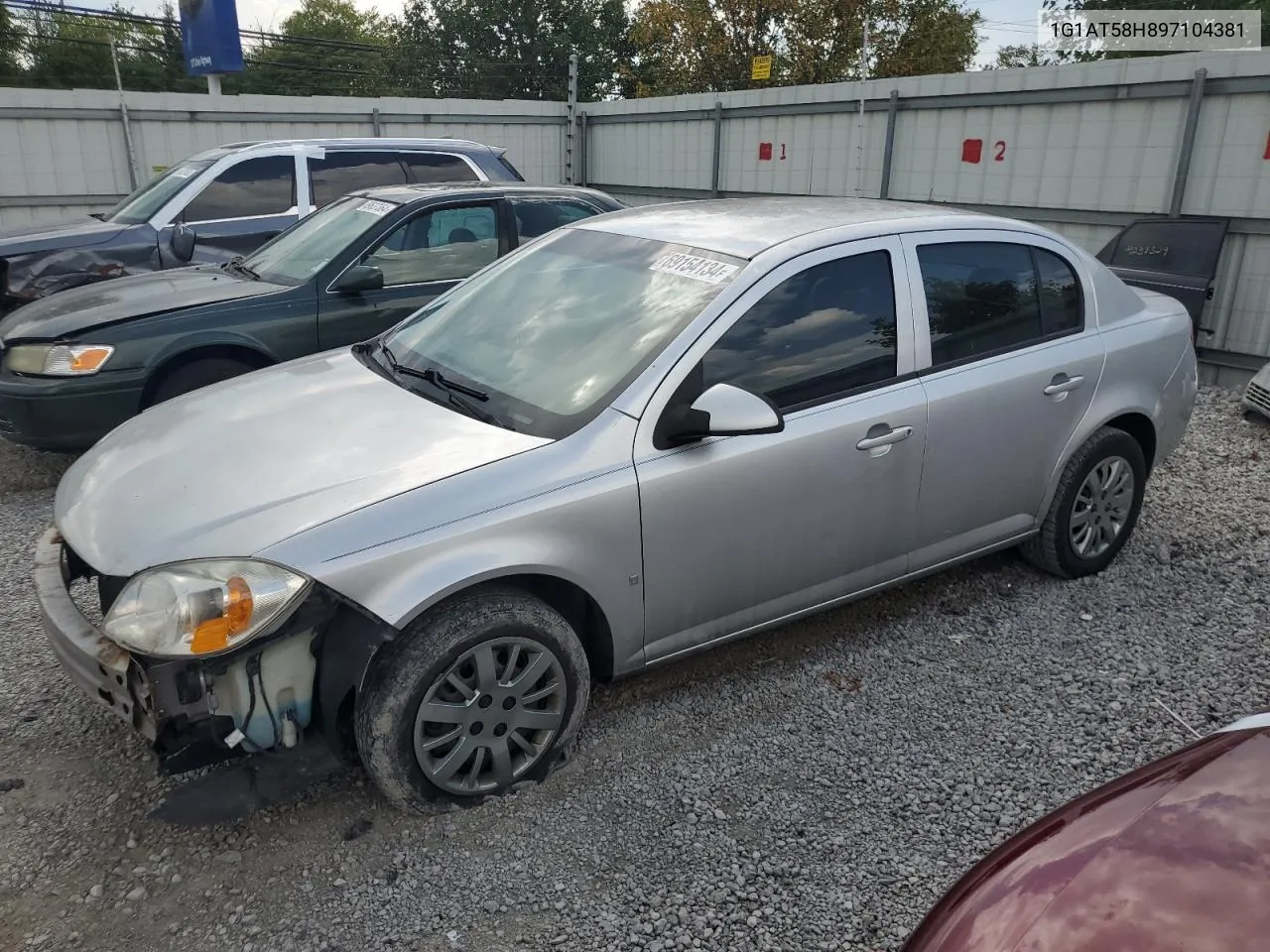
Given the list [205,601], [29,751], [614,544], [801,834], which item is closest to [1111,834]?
[801,834]

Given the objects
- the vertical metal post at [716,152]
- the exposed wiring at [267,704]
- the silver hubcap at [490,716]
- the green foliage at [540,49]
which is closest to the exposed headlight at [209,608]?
the exposed wiring at [267,704]

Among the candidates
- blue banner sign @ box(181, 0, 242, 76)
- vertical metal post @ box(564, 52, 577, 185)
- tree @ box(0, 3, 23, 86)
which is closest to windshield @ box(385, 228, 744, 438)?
vertical metal post @ box(564, 52, 577, 185)

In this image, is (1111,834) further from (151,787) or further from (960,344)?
(151,787)

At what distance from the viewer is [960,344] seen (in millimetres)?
3707

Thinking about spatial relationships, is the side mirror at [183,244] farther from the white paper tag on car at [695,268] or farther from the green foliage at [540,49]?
the green foliage at [540,49]

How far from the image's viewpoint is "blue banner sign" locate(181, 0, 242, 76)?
1477 centimetres

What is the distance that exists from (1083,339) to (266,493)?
332 cm

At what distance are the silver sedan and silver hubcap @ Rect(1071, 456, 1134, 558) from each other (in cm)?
6

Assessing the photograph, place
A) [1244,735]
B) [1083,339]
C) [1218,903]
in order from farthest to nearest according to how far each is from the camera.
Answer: [1083,339] < [1244,735] < [1218,903]

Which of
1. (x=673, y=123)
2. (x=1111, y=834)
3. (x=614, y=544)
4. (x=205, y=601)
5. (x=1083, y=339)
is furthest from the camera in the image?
(x=673, y=123)

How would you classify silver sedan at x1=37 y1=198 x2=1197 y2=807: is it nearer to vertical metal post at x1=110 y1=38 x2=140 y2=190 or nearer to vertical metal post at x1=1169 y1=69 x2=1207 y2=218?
vertical metal post at x1=1169 y1=69 x2=1207 y2=218

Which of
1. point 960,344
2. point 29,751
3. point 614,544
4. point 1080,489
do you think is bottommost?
point 29,751

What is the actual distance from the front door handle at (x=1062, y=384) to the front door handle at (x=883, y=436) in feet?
2.74

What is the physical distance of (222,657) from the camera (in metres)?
2.47
